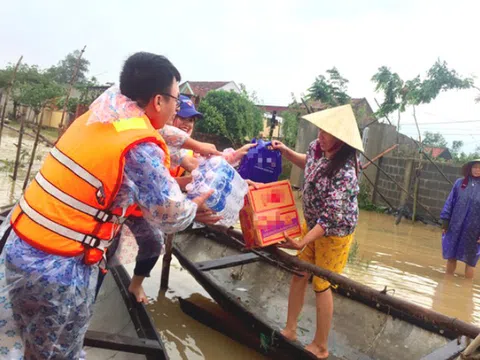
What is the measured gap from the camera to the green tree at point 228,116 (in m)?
20.1

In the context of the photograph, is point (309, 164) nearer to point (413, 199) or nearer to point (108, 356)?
point (108, 356)

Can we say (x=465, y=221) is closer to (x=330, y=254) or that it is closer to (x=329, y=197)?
(x=330, y=254)

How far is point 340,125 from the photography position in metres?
2.67

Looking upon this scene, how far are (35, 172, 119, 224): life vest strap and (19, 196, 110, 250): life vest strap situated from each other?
85 mm

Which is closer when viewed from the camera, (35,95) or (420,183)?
(420,183)

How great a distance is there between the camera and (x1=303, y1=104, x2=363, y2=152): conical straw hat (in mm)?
2633

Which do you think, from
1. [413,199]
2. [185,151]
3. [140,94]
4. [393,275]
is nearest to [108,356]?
[185,151]

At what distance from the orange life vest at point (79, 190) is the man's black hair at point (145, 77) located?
0.53ft

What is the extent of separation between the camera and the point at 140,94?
177cm

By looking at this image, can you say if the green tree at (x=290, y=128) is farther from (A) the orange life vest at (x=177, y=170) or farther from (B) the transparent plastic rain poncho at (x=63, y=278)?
(B) the transparent plastic rain poncho at (x=63, y=278)

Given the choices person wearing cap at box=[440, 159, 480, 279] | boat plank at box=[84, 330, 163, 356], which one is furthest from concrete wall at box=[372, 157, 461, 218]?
boat plank at box=[84, 330, 163, 356]

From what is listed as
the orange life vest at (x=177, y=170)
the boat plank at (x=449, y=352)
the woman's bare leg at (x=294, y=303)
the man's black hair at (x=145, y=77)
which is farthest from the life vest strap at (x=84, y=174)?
the woman's bare leg at (x=294, y=303)

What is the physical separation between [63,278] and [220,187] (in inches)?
37.8

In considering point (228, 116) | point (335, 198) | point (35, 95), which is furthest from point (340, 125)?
point (35, 95)
